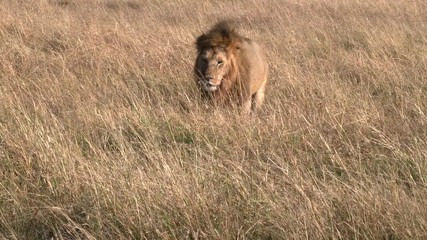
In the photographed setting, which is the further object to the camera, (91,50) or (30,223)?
(91,50)

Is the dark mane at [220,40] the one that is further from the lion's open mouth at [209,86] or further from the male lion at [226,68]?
the lion's open mouth at [209,86]

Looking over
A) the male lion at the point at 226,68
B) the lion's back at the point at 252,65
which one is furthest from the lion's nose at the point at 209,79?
the lion's back at the point at 252,65

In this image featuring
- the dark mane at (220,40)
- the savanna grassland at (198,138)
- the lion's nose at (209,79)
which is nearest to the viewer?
the savanna grassland at (198,138)

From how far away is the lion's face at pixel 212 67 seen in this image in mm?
4840

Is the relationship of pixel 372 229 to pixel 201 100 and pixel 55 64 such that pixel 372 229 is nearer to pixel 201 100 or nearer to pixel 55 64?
pixel 201 100

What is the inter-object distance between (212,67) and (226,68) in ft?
0.53

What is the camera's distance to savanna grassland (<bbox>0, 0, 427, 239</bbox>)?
264cm

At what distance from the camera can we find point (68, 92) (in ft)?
17.3

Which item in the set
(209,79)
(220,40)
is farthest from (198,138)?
(220,40)

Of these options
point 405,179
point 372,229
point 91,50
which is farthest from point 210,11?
point 372,229

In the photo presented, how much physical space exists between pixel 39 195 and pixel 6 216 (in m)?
0.18

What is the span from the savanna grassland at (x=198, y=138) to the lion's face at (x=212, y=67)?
0.19 m

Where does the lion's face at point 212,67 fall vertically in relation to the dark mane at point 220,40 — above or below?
below

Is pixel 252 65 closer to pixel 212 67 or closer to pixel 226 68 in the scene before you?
pixel 226 68
